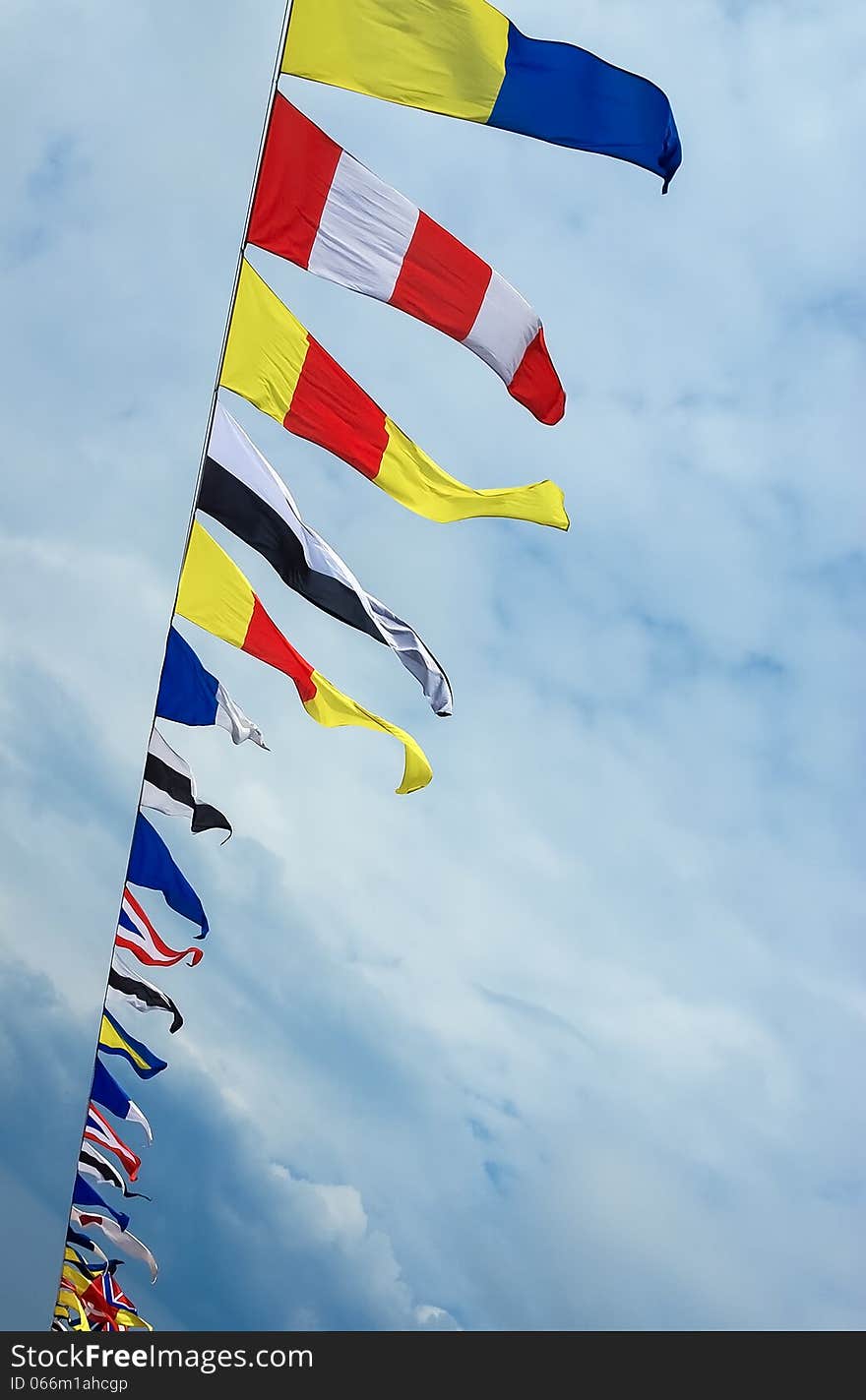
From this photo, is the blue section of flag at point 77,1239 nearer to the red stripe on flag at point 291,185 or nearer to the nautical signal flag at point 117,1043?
the nautical signal flag at point 117,1043

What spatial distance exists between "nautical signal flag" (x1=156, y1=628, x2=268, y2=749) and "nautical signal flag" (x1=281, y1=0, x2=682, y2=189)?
5543 mm

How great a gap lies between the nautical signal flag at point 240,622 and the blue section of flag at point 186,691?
3.30ft

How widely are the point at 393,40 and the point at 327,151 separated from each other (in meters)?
0.86

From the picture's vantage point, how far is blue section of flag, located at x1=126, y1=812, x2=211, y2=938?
13.1 metres

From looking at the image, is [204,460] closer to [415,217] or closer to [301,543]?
[301,543]

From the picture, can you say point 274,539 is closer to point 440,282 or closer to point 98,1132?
point 440,282

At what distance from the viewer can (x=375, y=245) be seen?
310 inches

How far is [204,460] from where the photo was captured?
9.08 meters

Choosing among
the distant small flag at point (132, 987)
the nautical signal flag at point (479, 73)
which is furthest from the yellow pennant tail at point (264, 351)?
the distant small flag at point (132, 987)

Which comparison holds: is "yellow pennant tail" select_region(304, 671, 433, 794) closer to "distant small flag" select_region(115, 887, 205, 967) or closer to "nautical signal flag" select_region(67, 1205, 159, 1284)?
"distant small flag" select_region(115, 887, 205, 967)

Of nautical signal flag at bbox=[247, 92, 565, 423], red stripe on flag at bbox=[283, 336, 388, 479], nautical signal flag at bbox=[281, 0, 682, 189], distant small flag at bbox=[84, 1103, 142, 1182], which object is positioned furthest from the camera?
distant small flag at bbox=[84, 1103, 142, 1182]

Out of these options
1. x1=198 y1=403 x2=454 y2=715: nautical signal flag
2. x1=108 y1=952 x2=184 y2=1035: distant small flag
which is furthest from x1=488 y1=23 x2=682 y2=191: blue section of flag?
x1=108 y1=952 x2=184 y2=1035: distant small flag

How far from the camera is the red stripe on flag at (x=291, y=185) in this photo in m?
7.53
